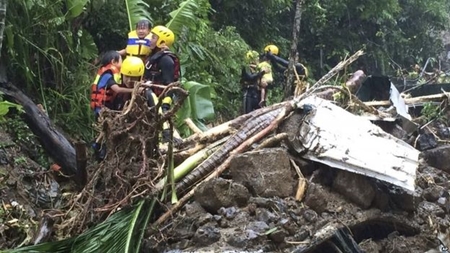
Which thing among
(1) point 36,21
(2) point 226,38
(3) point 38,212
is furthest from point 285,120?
(2) point 226,38

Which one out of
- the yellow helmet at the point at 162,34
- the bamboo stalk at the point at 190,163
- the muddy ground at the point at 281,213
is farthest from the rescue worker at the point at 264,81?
the bamboo stalk at the point at 190,163

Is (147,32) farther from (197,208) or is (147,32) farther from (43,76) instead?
(197,208)

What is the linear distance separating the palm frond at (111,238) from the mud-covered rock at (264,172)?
2.81 feet

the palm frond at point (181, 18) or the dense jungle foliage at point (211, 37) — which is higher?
the palm frond at point (181, 18)

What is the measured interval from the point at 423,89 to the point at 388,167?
16.8 ft

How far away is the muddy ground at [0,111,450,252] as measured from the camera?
4.89 meters

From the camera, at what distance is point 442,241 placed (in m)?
5.84

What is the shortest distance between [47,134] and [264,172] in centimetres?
297

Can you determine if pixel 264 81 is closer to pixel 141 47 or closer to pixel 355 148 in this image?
pixel 141 47

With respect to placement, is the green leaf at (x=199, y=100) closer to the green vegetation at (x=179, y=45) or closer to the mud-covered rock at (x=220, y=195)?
the green vegetation at (x=179, y=45)

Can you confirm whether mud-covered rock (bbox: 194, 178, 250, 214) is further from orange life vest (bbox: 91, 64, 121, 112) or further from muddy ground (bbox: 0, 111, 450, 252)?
orange life vest (bbox: 91, 64, 121, 112)

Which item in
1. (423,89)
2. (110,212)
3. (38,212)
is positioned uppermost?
(110,212)

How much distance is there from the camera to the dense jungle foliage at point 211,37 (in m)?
8.20

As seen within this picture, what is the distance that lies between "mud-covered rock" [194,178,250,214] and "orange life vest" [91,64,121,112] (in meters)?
1.92
